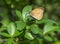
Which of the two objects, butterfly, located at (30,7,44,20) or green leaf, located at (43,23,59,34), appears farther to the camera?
green leaf, located at (43,23,59,34)

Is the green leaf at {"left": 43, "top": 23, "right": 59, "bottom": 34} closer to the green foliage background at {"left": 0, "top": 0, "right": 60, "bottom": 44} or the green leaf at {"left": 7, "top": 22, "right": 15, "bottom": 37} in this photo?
the green foliage background at {"left": 0, "top": 0, "right": 60, "bottom": 44}

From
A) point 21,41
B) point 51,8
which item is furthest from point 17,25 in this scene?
point 51,8

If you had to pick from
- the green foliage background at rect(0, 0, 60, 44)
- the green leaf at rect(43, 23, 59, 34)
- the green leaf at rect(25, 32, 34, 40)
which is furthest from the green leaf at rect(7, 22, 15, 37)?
the green leaf at rect(43, 23, 59, 34)

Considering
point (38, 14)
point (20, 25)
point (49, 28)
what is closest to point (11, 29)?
point (20, 25)

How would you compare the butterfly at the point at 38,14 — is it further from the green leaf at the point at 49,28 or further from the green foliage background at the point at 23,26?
the green leaf at the point at 49,28

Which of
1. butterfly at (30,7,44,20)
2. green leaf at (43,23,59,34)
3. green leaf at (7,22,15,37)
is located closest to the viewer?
butterfly at (30,7,44,20)

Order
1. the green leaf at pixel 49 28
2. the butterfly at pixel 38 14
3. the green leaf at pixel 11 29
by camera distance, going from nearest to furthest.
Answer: the butterfly at pixel 38 14 < the green leaf at pixel 11 29 < the green leaf at pixel 49 28

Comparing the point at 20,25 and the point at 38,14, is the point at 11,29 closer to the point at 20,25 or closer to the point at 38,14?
the point at 20,25

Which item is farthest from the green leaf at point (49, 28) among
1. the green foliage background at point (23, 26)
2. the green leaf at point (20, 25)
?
the green leaf at point (20, 25)

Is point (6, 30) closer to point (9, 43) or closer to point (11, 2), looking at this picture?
point (9, 43)

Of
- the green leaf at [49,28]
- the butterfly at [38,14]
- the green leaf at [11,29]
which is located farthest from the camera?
the green leaf at [49,28]

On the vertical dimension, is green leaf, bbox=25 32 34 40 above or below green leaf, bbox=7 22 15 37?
below

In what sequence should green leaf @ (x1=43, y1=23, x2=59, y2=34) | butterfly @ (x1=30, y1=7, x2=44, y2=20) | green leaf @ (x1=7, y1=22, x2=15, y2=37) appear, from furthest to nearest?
green leaf @ (x1=43, y1=23, x2=59, y2=34)
green leaf @ (x1=7, y1=22, x2=15, y2=37)
butterfly @ (x1=30, y1=7, x2=44, y2=20)
